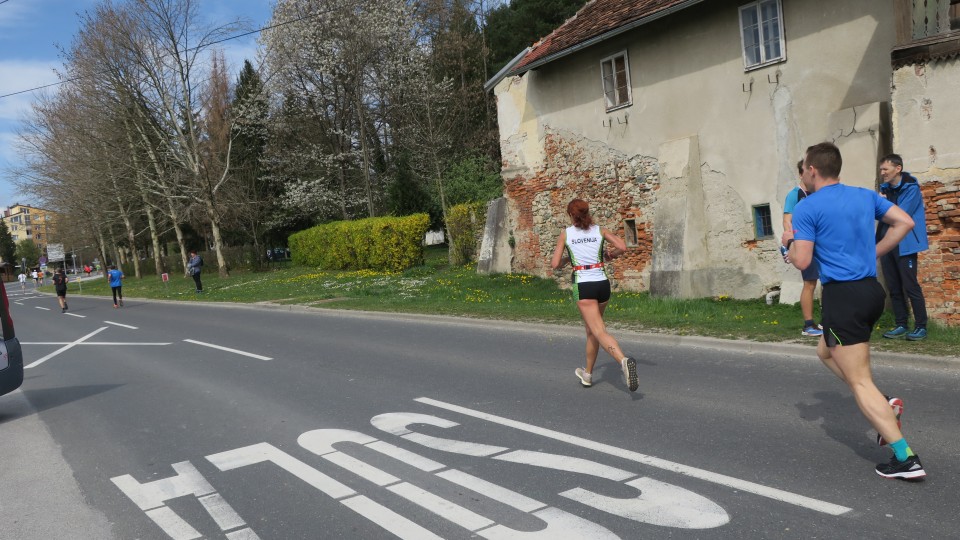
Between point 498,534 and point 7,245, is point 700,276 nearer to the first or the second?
point 498,534

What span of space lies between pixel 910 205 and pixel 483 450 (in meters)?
5.87

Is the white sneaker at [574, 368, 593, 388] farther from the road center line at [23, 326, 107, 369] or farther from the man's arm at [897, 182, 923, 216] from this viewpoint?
the road center line at [23, 326, 107, 369]

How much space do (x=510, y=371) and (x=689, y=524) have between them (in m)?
4.68

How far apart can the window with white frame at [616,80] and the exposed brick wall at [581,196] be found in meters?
1.07

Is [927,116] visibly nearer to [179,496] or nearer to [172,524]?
[179,496]

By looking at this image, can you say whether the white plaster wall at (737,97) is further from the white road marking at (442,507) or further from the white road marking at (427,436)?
the white road marking at (442,507)

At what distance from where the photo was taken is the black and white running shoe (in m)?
4.04

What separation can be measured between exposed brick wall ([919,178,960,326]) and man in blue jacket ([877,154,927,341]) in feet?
4.14

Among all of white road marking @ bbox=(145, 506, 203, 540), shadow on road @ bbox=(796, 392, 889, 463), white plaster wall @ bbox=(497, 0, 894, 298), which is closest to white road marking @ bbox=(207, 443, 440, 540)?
white road marking @ bbox=(145, 506, 203, 540)

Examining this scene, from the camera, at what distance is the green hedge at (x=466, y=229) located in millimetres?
26141

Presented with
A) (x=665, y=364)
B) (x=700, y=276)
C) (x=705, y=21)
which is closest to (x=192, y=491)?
(x=665, y=364)

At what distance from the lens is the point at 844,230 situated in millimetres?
4242

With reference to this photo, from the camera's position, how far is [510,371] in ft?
27.5

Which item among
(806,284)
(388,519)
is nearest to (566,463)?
(388,519)
